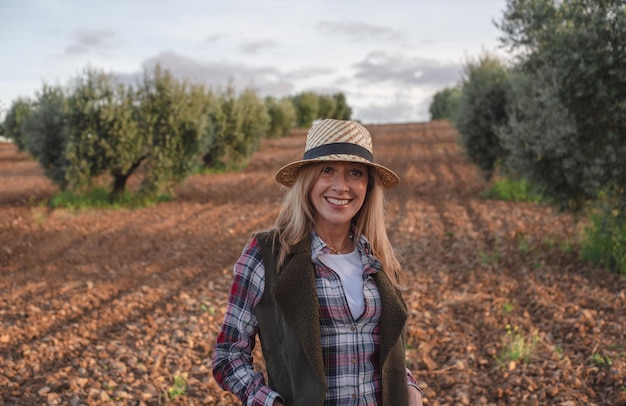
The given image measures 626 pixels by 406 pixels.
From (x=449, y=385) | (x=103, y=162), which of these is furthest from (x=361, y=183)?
(x=103, y=162)

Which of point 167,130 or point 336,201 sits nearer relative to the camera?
point 336,201

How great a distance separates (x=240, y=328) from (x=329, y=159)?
789mm

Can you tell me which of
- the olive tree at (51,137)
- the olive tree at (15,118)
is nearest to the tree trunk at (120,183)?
the olive tree at (51,137)

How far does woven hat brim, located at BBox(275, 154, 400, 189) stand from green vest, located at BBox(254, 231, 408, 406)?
336 mm

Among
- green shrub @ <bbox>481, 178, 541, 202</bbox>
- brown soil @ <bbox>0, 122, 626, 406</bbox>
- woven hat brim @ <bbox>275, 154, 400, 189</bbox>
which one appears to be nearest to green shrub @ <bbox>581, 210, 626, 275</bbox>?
brown soil @ <bbox>0, 122, 626, 406</bbox>

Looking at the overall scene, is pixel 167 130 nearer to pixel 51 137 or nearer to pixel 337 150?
pixel 51 137

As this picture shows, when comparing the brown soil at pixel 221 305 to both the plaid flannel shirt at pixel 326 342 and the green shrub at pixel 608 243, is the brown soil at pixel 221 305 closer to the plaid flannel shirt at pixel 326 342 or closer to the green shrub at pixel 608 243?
the green shrub at pixel 608 243

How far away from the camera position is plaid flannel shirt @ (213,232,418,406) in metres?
2.37

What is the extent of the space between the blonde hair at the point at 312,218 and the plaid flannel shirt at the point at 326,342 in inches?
6.2

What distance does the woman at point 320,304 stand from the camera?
2.30 m

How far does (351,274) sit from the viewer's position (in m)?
2.56

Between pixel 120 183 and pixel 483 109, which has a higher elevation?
pixel 483 109

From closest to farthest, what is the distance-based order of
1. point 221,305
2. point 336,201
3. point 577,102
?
1. point 336,201
2. point 221,305
3. point 577,102

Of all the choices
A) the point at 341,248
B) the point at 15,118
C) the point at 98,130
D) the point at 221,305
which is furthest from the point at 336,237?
the point at 15,118
